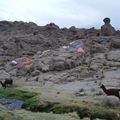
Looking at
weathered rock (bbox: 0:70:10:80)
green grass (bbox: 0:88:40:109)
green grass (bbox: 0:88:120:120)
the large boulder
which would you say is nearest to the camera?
green grass (bbox: 0:88:120:120)

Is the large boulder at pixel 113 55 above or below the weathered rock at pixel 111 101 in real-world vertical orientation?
above

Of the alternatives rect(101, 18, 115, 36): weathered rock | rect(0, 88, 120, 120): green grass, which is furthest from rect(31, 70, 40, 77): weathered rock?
rect(101, 18, 115, 36): weathered rock

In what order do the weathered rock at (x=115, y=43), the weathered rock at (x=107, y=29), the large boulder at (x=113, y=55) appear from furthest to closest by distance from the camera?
the weathered rock at (x=107, y=29)
the weathered rock at (x=115, y=43)
the large boulder at (x=113, y=55)

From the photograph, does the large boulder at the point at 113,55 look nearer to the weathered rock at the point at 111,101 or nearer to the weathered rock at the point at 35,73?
the weathered rock at the point at 35,73

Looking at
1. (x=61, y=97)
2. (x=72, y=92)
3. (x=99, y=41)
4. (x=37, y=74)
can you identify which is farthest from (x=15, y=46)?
(x=61, y=97)

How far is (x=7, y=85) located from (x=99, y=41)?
996 inches

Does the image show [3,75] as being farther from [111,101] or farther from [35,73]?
[111,101]

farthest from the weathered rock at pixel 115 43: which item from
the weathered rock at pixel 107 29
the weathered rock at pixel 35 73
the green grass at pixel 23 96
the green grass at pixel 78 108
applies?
the green grass at pixel 78 108

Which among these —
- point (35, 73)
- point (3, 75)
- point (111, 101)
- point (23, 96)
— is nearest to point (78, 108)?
point (111, 101)

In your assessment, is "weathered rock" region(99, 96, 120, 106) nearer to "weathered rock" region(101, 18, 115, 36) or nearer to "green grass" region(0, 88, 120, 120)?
"green grass" region(0, 88, 120, 120)

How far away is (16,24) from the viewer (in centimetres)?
9094

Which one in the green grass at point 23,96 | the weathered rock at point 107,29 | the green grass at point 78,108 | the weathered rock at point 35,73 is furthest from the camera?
the weathered rock at point 107,29

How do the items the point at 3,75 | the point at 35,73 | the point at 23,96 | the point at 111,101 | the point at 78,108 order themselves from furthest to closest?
the point at 3,75
the point at 35,73
the point at 23,96
the point at 111,101
the point at 78,108

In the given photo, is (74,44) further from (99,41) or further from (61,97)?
(61,97)
